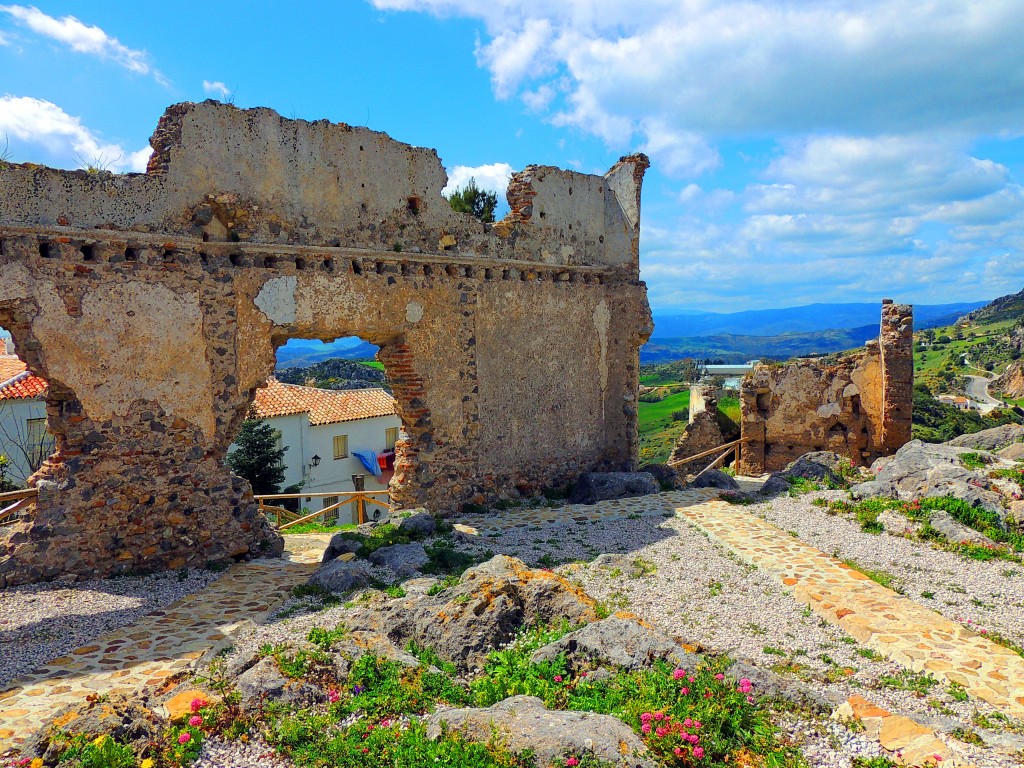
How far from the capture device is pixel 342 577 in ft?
26.1

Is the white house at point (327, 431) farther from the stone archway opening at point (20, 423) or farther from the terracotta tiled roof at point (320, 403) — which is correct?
the stone archway opening at point (20, 423)

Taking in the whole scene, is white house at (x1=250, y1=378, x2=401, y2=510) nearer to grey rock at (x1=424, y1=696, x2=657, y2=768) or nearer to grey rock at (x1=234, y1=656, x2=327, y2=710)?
grey rock at (x1=234, y1=656, x2=327, y2=710)

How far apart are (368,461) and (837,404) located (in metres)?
19.4

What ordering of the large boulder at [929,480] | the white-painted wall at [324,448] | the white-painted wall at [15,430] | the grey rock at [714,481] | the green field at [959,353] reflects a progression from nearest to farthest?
the large boulder at [929,480] < the grey rock at [714,481] < the white-painted wall at [15,430] < the white-painted wall at [324,448] < the green field at [959,353]

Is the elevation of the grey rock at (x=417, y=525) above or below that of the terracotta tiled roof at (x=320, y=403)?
below

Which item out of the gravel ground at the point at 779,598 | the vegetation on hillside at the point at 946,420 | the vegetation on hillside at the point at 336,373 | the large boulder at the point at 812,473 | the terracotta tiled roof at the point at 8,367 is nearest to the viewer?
the gravel ground at the point at 779,598

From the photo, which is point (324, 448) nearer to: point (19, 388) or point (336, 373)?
point (19, 388)

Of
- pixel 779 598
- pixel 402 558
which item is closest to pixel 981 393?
pixel 779 598

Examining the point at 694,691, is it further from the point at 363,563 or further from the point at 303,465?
the point at 303,465

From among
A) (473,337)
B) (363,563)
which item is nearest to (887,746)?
(363,563)

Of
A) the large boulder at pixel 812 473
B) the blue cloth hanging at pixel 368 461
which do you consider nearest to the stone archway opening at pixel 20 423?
the blue cloth hanging at pixel 368 461

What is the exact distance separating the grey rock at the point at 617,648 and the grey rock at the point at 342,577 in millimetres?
3000

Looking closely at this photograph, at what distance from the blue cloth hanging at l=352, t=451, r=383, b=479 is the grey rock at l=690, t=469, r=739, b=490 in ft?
62.7

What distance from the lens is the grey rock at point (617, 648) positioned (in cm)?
529
